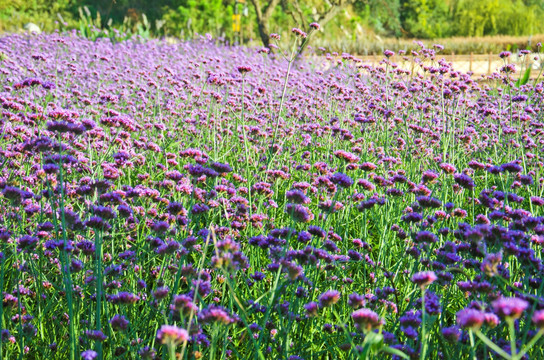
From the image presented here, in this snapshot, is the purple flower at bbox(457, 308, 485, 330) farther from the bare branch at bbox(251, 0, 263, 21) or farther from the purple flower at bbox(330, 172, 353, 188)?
the bare branch at bbox(251, 0, 263, 21)

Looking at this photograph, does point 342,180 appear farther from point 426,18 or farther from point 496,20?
point 426,18

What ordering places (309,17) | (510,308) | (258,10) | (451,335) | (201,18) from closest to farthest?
(510,308)
(451,335)
(258,10)
(201,18)
(309,17)

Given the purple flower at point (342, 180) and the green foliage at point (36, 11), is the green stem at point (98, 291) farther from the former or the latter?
the green foliage at point (36, 11)

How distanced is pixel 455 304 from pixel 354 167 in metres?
0.94

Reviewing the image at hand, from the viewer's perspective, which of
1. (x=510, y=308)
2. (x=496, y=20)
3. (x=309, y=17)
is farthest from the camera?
(x=496, y=20)

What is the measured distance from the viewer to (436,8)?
31.0 m

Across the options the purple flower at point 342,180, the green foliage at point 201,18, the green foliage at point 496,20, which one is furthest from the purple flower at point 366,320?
the green foliage at point 496,20

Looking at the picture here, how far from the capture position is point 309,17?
23172 mm

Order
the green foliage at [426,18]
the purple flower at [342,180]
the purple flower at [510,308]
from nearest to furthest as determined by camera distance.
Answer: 1. the purple flower at [510,308]
2. the purple flower at [342,180]
3. the green foliage at [426,18]

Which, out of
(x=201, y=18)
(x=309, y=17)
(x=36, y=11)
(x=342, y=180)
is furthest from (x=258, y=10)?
(x=36, y=11)

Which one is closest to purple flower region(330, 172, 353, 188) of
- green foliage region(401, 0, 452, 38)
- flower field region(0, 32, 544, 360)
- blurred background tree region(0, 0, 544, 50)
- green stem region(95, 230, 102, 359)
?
flower field region(0, 32, 544, 360)

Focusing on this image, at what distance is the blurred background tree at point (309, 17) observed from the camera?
22156mm

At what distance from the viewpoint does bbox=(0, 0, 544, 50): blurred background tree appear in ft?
Result: 72.7

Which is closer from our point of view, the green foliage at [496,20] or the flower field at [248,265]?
the flower field at [248,265]
